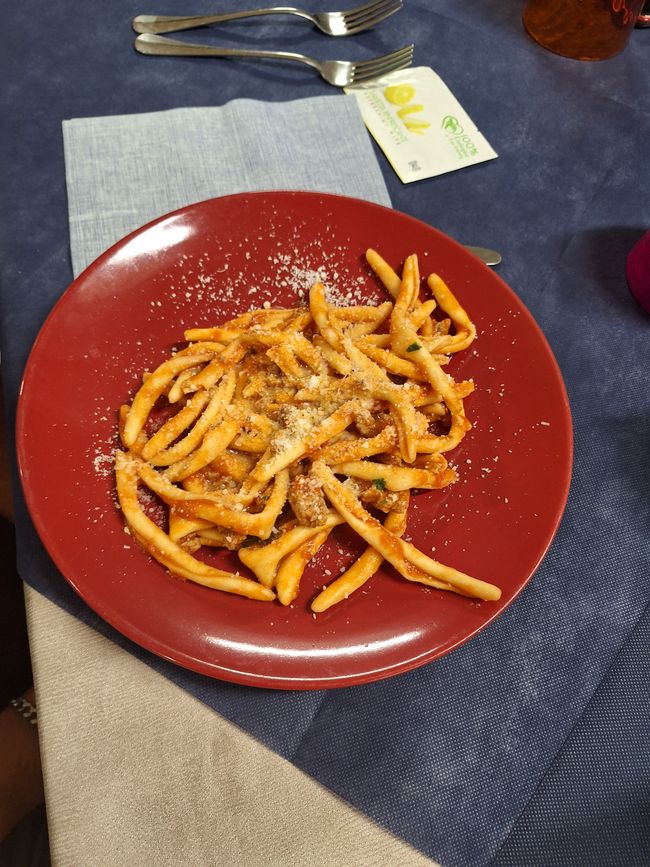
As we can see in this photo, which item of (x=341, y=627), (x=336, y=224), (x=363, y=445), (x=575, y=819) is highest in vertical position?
(x=336, y=224)

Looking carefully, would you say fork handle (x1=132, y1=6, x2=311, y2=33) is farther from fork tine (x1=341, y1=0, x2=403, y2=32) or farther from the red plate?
the red plate

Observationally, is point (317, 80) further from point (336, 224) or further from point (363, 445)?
point (363, 445)

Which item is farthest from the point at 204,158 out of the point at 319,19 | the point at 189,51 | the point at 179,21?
the point at 319,19

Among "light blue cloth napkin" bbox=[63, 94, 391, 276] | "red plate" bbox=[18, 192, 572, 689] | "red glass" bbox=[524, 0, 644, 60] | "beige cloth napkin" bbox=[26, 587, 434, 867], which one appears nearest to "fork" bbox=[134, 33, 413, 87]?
"light blue cloth napkin" bbox=[63, 94, 391, 276]

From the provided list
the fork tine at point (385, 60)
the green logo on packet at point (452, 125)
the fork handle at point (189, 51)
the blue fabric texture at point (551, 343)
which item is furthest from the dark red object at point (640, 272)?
the fork handle at point (189, 51)

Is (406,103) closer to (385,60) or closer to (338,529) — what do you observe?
(385,60)

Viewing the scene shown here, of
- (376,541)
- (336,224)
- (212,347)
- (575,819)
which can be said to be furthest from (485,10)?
(575,819)
